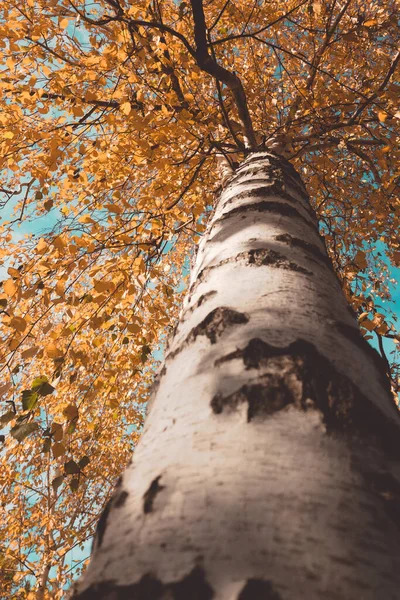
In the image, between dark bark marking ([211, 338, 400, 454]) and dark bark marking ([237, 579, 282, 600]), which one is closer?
dark bark marking ([237, 579, 282, 600])

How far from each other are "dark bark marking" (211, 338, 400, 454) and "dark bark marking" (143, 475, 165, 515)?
14cm

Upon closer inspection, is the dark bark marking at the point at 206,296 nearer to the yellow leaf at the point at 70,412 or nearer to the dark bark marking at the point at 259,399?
the dark bark marking at the point at 259,399

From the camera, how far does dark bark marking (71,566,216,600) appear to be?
0.38 metres

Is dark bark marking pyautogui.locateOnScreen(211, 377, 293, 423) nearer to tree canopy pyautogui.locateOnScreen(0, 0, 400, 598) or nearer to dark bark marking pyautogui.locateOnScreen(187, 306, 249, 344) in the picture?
dark bark marking pyautogui.locateOnScreen(187, 306, 249, 344)

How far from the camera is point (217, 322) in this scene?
31.9 inches

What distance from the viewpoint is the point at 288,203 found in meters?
1.49

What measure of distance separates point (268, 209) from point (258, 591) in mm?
1206

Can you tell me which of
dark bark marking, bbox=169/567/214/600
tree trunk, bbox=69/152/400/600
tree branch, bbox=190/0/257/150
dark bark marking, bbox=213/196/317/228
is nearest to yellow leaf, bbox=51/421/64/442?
tree trunk, bbox=69/152/400/600

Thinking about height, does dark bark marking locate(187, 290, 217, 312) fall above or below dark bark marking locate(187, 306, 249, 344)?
above

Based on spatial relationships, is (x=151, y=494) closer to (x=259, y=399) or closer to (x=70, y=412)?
(x=259, y=399)

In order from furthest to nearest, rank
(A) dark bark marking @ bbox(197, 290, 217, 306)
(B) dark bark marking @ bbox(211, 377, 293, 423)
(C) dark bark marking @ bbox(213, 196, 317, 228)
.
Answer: (C) dark bark marking @ bbox(213, 196, 317, 228)
(A) dark bark marking @ bbox(197, 290, 217, 306)
(B) dark bark marking @ bbox(211, 377, 293, 423)

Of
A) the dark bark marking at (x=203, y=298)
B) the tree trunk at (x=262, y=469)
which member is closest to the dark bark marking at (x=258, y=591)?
the tree trunk at (x=262, y=469)

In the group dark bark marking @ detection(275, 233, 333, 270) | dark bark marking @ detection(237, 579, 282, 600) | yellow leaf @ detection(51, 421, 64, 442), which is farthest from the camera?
yellow leaf @ detection(51, 421, 64, 442)

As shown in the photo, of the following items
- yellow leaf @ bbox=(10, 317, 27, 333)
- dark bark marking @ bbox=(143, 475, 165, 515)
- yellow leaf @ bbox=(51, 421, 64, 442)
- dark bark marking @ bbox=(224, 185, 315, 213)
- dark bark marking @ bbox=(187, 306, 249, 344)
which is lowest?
dark bark marking @ bbox=(143, 475, 165, 515)
